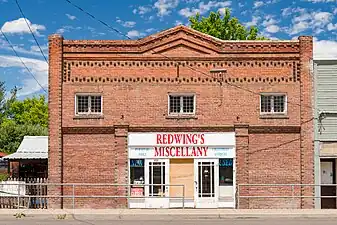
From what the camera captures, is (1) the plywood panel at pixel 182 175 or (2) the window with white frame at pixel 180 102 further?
(2) the window with white frame at pixel 180 102

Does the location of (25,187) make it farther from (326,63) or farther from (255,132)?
(326,63)

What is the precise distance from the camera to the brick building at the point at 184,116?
77.5 ft

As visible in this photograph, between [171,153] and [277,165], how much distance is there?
4706mm

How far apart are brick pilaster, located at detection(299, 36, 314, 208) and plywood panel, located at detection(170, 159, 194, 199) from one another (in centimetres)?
486

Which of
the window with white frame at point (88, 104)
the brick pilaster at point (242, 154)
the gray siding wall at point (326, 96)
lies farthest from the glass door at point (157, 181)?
the gray siding wall at point (326, 96)

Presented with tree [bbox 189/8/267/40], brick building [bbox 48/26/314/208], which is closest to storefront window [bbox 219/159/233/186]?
brick building [bbox 48/26/314/208]

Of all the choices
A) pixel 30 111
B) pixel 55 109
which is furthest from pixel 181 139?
Answer: pixel 30 111

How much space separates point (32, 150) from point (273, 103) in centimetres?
1505

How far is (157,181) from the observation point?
78.2ft

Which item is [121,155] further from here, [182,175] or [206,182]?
[206,182]

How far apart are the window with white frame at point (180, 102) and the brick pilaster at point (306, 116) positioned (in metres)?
4.91

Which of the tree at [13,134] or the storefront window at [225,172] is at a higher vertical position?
the tree at [13,134]

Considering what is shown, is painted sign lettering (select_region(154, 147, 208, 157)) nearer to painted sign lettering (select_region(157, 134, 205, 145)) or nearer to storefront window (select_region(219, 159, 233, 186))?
painted sign lettering (select_region(157, 134, 205, 145))

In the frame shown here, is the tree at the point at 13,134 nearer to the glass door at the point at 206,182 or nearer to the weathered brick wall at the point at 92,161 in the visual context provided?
the weathered brick wall at the point at 92,161
